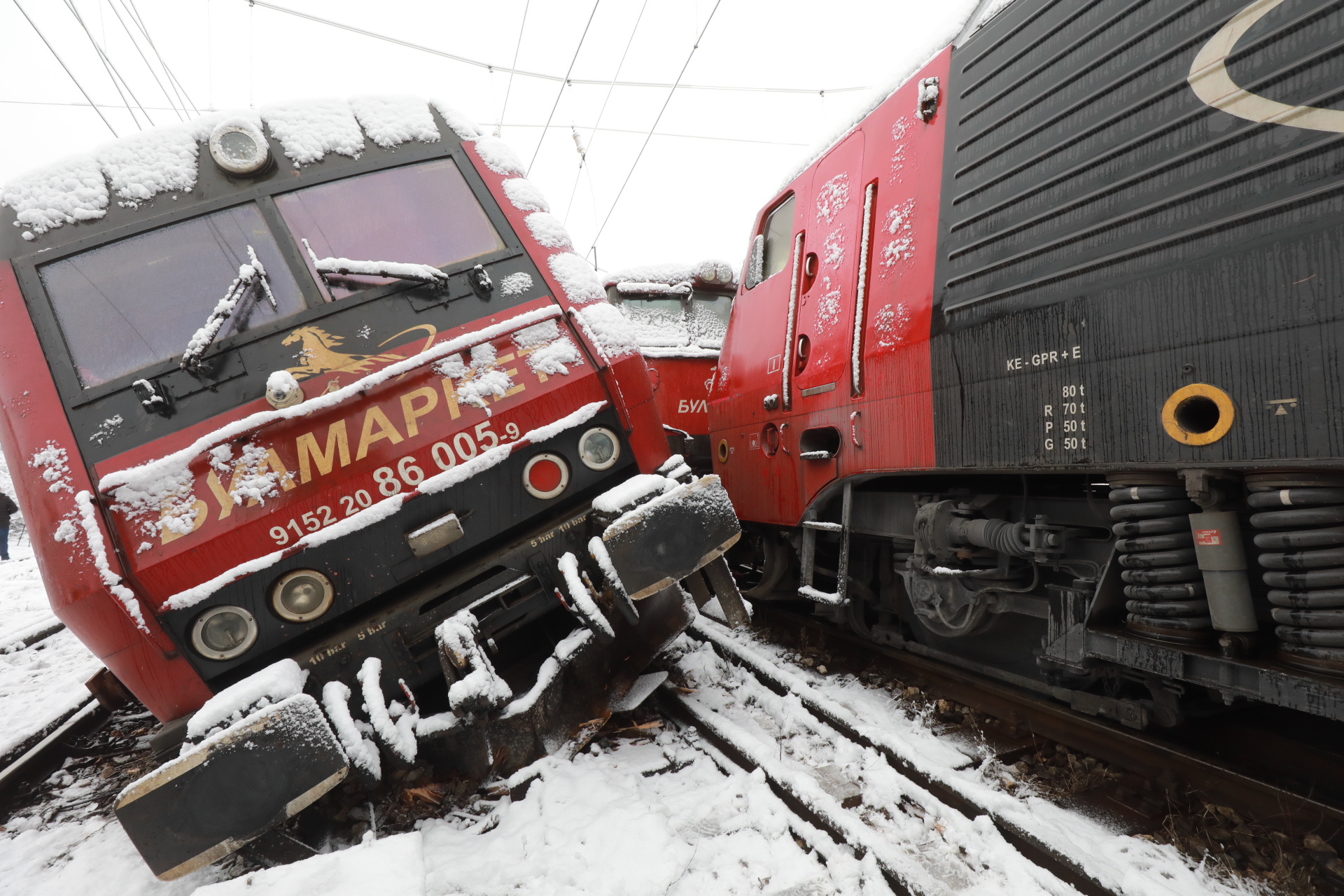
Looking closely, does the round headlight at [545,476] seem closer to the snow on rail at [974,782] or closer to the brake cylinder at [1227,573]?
the snow on rail at [974,782]

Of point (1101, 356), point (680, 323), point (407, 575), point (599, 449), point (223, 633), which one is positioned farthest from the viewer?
point (680, 323)

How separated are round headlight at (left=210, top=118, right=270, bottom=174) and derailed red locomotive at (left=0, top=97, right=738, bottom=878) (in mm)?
11

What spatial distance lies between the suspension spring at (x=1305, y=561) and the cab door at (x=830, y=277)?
5.89 ft

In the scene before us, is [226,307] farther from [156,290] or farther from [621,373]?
[621,373]

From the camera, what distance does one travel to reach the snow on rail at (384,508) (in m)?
2.44

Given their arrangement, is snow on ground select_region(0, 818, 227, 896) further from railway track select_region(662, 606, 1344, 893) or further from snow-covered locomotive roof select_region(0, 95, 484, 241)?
snow-covered locomotive roof select_region(0, 95, 484, 241)

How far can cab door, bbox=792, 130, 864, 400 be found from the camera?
3414 millimetres

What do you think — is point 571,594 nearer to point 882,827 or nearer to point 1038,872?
point 882,827

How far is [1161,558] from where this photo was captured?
6.56 ft

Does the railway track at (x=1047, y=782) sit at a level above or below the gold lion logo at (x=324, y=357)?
below

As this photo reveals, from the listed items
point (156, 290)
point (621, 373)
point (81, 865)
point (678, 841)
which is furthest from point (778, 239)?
point (81, 865)

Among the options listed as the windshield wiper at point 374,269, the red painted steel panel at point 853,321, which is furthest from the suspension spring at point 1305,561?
the windshield wiper at point 374,269

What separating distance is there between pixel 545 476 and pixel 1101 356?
7.09 ft

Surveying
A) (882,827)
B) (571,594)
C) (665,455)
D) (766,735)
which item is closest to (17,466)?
(571,594)
